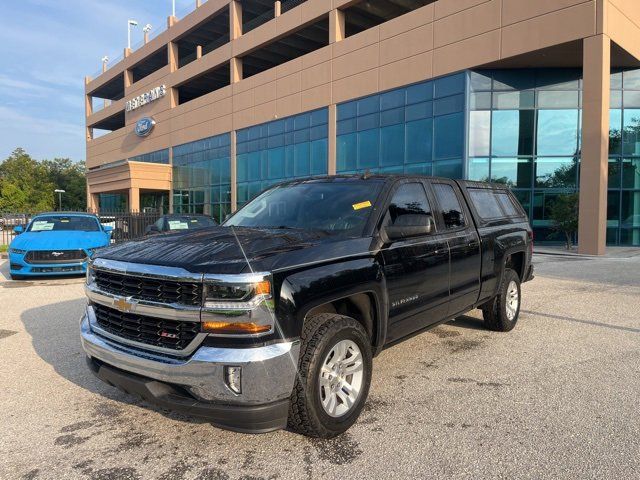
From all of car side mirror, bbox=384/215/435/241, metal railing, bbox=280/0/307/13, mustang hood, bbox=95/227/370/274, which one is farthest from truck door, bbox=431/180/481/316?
metal railing, bbox=280/0/307/13

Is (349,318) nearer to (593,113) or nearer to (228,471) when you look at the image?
(228,471)

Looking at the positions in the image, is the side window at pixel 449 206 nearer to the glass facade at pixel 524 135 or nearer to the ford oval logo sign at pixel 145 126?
the glass facade at pixel 524 135

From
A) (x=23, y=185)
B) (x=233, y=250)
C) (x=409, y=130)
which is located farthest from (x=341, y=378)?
(x=23, y=185)

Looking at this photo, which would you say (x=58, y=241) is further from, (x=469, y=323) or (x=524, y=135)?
(x=524, y=135)

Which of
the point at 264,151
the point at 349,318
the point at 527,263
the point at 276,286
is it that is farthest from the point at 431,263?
the point at 264,151

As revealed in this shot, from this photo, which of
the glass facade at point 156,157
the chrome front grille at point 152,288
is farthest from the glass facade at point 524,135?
Answer: the glass facade at point 156,157

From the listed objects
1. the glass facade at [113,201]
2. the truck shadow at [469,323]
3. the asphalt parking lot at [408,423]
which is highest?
the glass facade at [113,201]

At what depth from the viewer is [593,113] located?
57.3 ft

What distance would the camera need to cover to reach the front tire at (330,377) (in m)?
3.04

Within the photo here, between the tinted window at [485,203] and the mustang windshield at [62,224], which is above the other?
the tinted window at [485,203]

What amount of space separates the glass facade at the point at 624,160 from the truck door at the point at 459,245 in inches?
804

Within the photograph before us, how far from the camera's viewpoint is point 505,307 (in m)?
5.96

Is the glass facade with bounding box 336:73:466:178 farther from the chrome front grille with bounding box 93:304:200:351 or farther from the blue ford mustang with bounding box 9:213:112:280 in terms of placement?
the chrome front grille with bounding box 93:304:200:351

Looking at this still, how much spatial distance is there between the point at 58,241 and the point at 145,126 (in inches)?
1440
